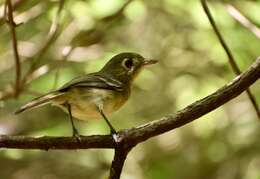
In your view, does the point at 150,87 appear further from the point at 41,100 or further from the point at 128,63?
the point at 41,100

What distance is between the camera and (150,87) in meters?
4.57

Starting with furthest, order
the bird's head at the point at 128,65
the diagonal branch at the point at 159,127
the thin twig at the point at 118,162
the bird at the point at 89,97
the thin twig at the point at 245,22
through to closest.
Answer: the bird's head at the point at 128,65 → the thin twig at the point at 245,22 → the bird at the point at 89,97 → the thin twig at the point at 118,162 → the diagonal branch at the point at 159,127

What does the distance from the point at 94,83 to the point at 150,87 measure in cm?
176

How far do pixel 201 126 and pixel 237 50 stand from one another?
30.4 inches

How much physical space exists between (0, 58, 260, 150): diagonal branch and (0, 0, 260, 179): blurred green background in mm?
1667

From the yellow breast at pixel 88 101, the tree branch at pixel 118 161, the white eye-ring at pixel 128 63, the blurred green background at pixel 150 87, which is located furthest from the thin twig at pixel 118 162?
the blurred green background at pixel 150 87

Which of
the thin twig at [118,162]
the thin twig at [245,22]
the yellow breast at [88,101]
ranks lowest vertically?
the yellow breast at [88,101]

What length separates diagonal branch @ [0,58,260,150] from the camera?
194 centimetres

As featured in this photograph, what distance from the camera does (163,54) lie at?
179 inches

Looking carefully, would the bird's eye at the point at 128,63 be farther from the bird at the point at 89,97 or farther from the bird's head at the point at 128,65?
the bird at the point at 89,97

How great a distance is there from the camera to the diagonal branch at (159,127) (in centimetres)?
194

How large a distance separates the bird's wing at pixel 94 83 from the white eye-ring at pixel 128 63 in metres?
0.24

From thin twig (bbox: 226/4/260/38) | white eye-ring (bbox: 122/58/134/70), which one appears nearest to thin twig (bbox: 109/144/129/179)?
thin twig (bbox: 226/4/260/38)

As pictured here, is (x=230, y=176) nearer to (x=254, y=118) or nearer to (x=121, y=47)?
(x=254, y=118)
